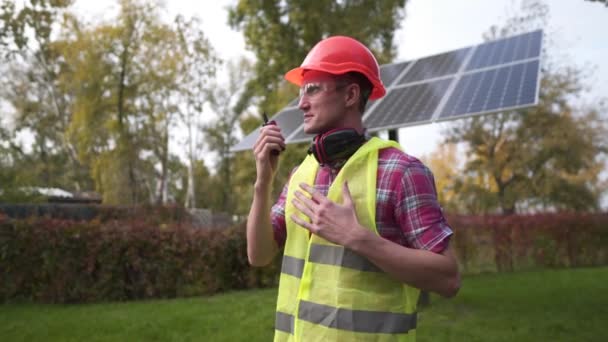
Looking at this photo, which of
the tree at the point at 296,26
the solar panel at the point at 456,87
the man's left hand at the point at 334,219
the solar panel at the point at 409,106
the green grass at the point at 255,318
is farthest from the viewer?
the tree at the point at 296,26

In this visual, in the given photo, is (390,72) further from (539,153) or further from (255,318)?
(539,153)

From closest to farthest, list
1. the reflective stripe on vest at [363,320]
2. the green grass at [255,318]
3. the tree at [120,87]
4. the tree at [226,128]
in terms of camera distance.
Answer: the reflective stripe on vest at [363,320] → the green grass at [255,318] → the tree at [120,87] → the tree at [226,128]

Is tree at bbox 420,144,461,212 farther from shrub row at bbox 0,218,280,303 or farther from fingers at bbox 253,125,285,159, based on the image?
fingers at bbox 253,125,285,159

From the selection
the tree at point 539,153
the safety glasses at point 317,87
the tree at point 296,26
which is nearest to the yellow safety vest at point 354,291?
the safety glasses at point 317,87

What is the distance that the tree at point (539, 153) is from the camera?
26.9m

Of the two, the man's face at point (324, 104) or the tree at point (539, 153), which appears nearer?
the man's face at point (324, 104)

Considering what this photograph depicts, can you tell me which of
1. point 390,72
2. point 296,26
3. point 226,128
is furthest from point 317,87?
point 226,128

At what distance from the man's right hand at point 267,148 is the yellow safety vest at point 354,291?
23cm

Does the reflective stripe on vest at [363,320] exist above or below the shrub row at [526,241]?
above

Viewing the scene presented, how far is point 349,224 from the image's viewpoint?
61.6 inches

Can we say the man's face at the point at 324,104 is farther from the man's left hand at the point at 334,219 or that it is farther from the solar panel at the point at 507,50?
the solar panel at the point at 507,50

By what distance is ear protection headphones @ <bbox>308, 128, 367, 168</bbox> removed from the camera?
1.80 m

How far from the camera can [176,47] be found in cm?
3036

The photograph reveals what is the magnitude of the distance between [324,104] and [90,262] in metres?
7.95
